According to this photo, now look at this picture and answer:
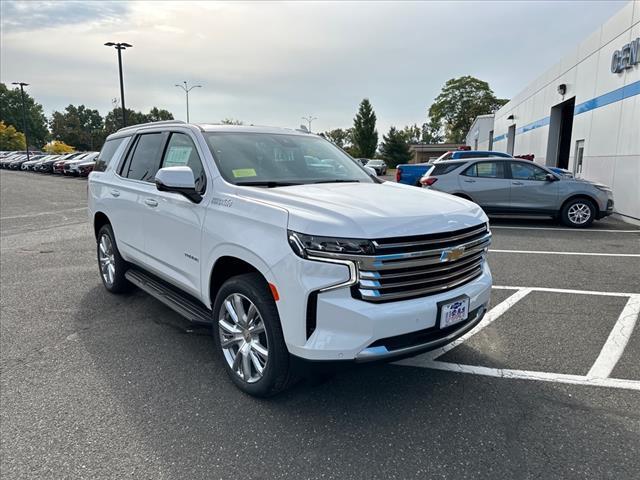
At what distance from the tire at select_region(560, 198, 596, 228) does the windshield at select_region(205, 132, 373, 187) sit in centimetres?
829

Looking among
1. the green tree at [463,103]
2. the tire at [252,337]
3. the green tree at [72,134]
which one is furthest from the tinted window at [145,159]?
the green tree at [72,134]

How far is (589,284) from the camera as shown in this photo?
5973 millimetres

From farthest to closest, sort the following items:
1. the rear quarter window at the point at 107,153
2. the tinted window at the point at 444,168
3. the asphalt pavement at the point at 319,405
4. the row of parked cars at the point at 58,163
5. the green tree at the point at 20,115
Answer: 1. the green tree at the point at 20,115
2. the row of parked cars at the point at 58,163
3. the tinted window at the point at 444,168
4. the rear quarter window at the point at 107,153
5. the asphalt pavement at the point at 319,405

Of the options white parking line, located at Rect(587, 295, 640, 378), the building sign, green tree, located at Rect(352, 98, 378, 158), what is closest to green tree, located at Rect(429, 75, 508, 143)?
green tree, located at Rect(352, 98, 378, 158)

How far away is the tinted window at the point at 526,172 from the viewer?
36.4 ft

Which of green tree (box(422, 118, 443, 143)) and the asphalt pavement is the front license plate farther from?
green tree (box(422, 118, 443, 143))

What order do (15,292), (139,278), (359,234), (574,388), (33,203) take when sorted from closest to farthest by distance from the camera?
(359,234) < (574,388) < (139,278) < (15,292) < (33,203)

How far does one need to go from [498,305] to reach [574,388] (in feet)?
5.98

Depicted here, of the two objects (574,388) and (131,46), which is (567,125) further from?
(131,46)

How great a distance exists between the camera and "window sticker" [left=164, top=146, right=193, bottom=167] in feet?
13.1

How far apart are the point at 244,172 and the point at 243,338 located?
129 cm

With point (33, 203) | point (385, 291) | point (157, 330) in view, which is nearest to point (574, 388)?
point (385, 291)

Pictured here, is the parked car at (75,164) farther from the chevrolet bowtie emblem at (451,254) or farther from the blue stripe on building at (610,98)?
the chevrolet bowtie emblem at (451,254)

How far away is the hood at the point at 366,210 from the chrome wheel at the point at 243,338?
72cm
